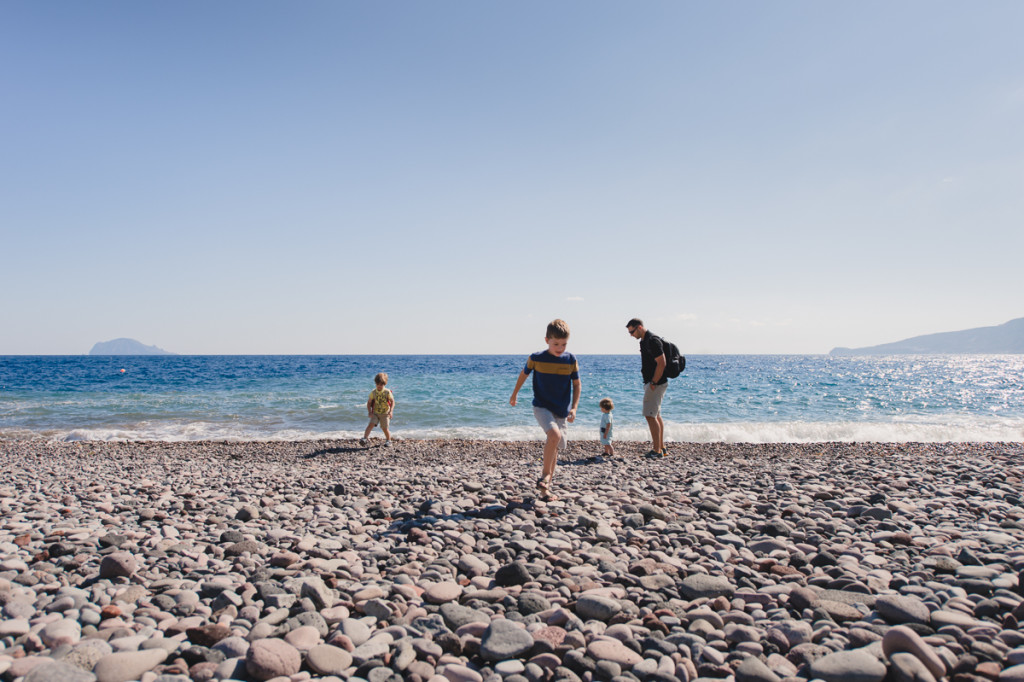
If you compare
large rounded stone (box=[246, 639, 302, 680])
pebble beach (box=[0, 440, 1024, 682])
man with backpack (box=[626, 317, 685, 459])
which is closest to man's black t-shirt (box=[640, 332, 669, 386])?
man with backpack (box=[626, 317, 685, 459])

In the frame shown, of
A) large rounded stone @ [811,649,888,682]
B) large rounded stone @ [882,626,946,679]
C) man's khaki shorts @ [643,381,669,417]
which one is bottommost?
large rounded stone @ [811,649,888,682]

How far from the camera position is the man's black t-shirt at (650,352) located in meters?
8.90

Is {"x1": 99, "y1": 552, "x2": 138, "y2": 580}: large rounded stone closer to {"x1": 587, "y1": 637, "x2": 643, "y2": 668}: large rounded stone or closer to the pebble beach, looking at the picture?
the pebble beach

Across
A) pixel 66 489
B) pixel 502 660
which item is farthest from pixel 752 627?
pixel 66 489

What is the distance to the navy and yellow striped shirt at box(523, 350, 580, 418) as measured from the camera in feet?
19.7

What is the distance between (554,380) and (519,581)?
8.89 ft

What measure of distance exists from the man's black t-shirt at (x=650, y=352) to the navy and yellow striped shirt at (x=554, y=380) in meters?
3.19

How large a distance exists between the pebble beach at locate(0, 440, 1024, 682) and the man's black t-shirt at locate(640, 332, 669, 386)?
244cm

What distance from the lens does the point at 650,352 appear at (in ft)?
29.5

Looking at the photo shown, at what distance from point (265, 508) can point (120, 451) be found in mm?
9435

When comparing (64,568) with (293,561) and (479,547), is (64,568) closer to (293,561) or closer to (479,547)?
(293,561)

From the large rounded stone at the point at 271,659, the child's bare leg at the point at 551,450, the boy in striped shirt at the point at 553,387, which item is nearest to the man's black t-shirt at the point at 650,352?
the boy in striped shirt at the point at 553,387

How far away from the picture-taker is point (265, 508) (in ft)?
18.7

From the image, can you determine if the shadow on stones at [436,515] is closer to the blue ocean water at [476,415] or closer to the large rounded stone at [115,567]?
the large rounded stone at [115,567]
